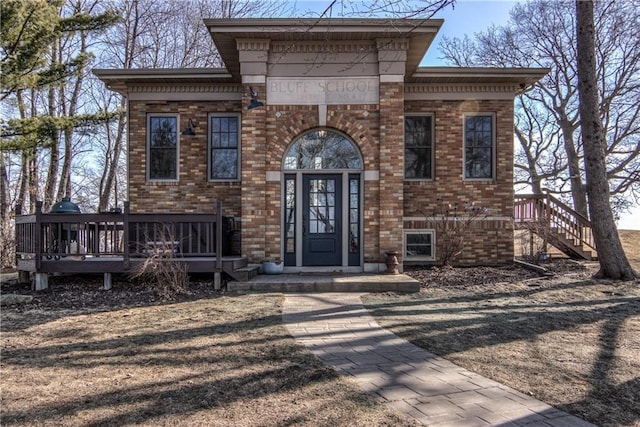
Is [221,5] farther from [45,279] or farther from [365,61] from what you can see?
[45,279]

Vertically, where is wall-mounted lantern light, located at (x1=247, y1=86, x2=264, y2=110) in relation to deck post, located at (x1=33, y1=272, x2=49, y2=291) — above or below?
above

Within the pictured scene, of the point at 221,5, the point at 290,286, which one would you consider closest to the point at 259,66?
the point at 290,286

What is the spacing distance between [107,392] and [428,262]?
866 cm

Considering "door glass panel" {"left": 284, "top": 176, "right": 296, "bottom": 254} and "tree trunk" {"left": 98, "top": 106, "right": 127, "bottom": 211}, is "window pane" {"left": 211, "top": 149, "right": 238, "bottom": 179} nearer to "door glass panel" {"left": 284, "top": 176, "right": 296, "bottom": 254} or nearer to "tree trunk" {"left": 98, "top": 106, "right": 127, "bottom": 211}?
"door glass panel" {"left": 284, "top": 176, "right": 296, "bottom": 254}

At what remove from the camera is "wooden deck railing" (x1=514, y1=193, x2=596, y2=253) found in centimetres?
1174

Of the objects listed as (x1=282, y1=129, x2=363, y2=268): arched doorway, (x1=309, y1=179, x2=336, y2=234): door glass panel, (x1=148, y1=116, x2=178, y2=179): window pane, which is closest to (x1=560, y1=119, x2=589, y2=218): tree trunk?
(x1=282, y1=129, x2=363, y2=268): arched doorway

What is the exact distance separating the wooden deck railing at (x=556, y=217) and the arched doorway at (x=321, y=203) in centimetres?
502

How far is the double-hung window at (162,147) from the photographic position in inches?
434

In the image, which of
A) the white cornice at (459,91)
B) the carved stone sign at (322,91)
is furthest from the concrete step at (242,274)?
the white cornice at (459,91)

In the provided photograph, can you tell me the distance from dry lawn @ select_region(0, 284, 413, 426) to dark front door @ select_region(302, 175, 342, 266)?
3.66 m

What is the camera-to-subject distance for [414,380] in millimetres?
3727

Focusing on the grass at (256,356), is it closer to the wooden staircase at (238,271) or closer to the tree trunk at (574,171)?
the wooden staircase at (238,271)

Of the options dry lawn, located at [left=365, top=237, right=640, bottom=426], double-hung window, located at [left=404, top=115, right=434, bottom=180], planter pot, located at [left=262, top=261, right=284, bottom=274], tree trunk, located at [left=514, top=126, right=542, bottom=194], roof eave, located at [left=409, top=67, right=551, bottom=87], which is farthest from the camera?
tree trunk, located at [left=514, top=126, right=542, bottom=194]

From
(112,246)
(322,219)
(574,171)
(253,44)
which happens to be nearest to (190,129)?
(253,44)
